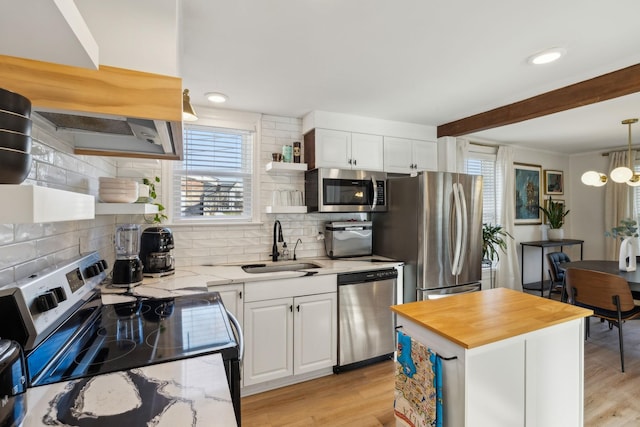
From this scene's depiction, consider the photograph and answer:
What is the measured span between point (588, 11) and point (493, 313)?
1641 mm

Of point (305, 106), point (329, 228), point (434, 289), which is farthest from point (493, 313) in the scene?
point (305, 106)

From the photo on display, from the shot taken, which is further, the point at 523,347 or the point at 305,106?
the point at 305,106

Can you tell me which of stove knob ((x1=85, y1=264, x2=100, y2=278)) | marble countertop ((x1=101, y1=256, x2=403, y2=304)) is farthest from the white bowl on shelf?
marble countertop ((x1=101, y1=256, x2=403, y2=304))

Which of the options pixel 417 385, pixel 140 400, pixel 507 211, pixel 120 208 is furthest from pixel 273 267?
pixel 507 211

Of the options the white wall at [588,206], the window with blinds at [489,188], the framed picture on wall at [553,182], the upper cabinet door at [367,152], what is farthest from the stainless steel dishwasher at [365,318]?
the white wall at [588,206]

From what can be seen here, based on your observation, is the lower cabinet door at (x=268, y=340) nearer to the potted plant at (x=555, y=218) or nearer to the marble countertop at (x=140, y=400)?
the marble countertop at (x=140, y=400)

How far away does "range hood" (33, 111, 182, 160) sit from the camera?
3.75ft

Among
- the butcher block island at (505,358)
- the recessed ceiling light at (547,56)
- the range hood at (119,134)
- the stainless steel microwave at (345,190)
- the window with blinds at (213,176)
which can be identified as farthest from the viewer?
the stainless steel microwave at (345,190)

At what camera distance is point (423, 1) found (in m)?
1.50

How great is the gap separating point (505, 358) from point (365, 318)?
4.72 ft

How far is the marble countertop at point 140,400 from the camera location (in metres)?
0.70

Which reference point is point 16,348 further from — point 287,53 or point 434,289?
point 434,289

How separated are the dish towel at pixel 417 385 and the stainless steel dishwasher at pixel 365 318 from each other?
100 cm

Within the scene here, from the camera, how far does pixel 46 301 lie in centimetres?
106
